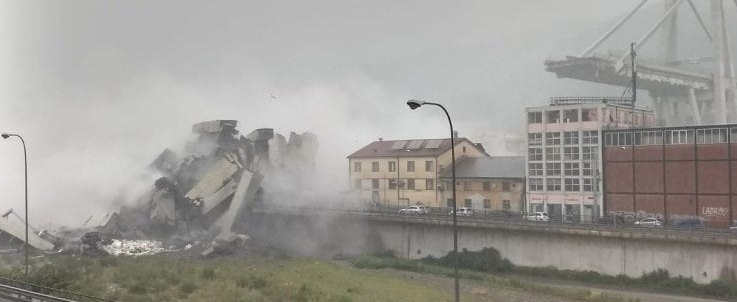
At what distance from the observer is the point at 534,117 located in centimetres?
6788

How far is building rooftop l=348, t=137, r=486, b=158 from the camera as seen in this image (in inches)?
3009

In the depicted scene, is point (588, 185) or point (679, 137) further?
point (588, 185)

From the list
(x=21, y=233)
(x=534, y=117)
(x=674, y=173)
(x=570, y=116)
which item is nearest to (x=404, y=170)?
(x=534, y=117)

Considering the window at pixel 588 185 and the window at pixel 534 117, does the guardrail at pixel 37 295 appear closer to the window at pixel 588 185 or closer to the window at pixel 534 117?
the window at pixel 588 185

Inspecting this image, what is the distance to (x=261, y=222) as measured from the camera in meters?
76.6

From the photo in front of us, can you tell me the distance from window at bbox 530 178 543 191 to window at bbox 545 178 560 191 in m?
0.70

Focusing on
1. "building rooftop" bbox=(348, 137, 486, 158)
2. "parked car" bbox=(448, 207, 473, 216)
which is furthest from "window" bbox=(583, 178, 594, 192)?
"building rooftop" bbox=(348, 137, 486, 158)

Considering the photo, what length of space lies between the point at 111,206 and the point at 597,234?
58901mm

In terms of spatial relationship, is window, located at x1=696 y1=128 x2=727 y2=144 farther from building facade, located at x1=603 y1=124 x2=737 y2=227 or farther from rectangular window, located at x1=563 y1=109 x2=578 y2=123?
rectangular window, located at x1=563 y1=109 x2=578 y2=123

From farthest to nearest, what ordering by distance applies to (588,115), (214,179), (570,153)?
(214,179) → (570,153) → (588,115)

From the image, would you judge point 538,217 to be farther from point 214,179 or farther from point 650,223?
point 214,179

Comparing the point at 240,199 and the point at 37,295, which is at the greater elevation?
the point at 240,199

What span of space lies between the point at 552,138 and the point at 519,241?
53.3ft

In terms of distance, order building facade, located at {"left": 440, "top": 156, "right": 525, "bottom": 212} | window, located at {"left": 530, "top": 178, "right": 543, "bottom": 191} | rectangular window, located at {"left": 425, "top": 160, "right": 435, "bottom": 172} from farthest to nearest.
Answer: rectangular window, located at {"left": 425, "top": 160, "right": 435, "bottom": 172}
building facade, located at {"left": 440, "top": 156, "right": 525, "bottom": 212}
window, located at {"left": 530, "top": 178, "right": 543, "bottom": 191}
